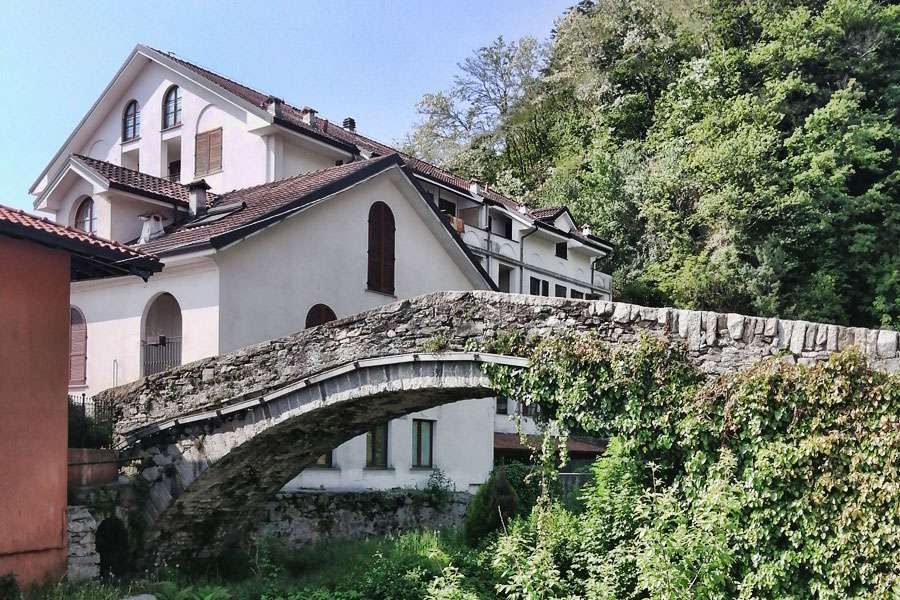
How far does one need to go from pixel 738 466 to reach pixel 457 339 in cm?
382

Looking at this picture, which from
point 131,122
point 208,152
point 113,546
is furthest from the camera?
point 131,122

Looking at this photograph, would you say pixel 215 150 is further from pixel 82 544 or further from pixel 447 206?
pixel 82 544

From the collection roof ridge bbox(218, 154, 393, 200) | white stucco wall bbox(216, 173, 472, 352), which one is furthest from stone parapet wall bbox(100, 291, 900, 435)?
roof ridge bbox(218, 154, 393, 200)

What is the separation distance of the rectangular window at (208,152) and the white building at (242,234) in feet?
0.11

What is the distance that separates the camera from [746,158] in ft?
98.1

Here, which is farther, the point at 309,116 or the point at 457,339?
the point at 309,116

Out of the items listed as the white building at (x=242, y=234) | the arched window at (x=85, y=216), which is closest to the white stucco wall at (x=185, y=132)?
the white building at (x=242, y=234)

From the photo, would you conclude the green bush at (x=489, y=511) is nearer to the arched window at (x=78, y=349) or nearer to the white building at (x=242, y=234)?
the white building at (x=242, y=234)

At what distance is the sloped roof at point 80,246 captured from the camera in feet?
36.4

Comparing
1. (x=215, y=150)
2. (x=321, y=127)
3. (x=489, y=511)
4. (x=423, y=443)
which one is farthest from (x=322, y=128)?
(x=489, y=511)

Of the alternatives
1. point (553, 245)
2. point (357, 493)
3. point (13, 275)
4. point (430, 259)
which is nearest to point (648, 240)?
point (553, 245)

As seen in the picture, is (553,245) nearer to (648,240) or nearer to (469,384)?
(648,240)

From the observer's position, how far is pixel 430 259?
21.1m

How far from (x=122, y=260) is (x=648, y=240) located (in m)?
24.3
